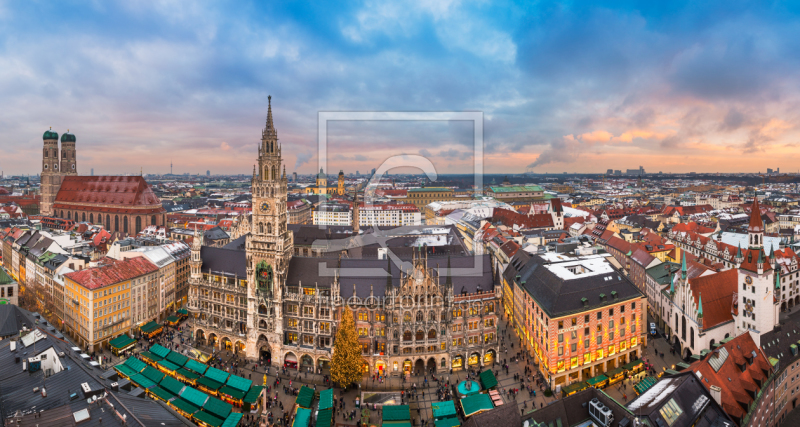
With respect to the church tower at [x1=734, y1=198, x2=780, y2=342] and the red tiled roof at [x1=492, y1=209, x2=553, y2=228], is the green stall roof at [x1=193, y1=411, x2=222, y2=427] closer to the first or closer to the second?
the church tower at [x1=734, y1=198, x2=780, y2=342]

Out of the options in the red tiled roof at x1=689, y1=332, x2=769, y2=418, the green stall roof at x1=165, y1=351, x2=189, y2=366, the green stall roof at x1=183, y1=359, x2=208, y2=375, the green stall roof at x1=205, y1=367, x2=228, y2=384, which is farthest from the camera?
the green stall roof at x1=165, y1=351, x2=189, y2=366

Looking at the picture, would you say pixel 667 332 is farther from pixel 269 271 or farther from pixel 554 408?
pixel 269 271

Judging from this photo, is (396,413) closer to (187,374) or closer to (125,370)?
(187,374)

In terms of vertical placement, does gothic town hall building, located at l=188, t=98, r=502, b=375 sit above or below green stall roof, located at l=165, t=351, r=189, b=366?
above

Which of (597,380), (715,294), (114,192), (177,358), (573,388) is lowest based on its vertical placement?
(573,388)

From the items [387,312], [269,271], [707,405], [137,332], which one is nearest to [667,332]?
[707,405]

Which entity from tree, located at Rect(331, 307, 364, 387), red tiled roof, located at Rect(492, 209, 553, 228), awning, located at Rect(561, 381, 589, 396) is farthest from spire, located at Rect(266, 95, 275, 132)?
red tiled roof, located at Rect(492, 209, 553, 228)

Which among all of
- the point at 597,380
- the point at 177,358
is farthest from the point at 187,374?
the point at 597,380

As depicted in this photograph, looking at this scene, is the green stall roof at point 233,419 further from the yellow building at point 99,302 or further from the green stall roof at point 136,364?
the yellow building at point 99,302
